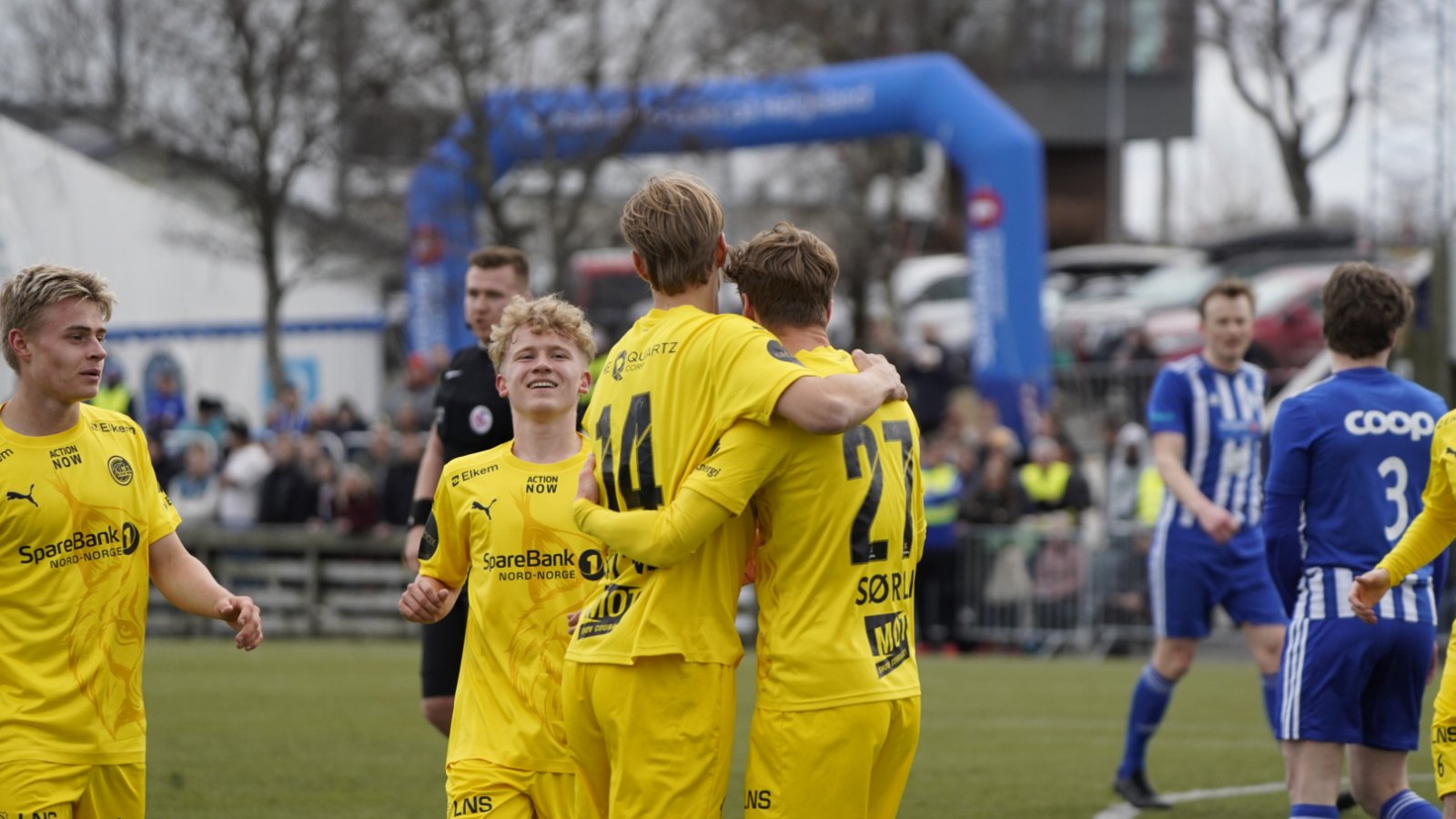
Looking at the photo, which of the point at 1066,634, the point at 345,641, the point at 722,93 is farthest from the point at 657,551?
the point at 722,93

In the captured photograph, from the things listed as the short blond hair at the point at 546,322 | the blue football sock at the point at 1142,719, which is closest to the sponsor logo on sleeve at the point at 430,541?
the short blond hair at the point at 546,322

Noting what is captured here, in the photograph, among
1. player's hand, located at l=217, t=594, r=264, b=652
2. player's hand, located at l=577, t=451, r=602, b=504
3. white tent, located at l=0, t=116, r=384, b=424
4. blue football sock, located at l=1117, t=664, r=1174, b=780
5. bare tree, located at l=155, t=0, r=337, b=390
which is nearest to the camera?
player's hand, located at l=577, t=451, r=602, b=504

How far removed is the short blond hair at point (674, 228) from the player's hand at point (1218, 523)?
4.08m

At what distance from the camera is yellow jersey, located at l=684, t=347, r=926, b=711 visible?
14.6ft

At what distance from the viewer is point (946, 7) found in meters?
35.3

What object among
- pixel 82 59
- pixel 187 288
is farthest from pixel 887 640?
pixel 187 288

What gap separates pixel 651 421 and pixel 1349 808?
5.08 m

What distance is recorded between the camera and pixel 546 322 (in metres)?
5.57

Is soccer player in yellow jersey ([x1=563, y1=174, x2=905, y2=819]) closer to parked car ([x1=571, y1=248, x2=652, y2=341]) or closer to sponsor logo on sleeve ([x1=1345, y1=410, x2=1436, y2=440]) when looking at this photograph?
sponsor logo on sleeve ([x1=1345, y1=410, x2=1436, y2=440])

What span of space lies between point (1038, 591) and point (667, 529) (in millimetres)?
13438

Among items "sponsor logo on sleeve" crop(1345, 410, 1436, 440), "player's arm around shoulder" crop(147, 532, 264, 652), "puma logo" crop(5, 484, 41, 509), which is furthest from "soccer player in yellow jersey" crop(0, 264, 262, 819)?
"sponsor logo on sleeve" crop(1345, 410, 1436, 440)

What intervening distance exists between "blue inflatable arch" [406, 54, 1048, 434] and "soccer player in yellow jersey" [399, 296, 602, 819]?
15959 mm

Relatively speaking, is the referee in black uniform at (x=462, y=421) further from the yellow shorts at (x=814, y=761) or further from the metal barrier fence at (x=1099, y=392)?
the metal barrier fence at (x=1099, y=392)

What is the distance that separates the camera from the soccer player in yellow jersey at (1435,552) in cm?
534
